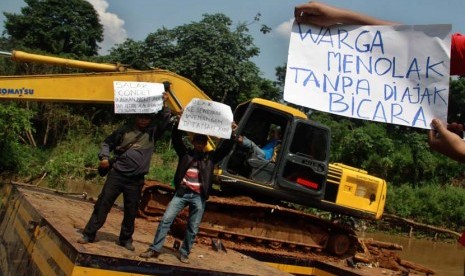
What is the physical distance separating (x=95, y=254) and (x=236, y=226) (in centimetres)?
499

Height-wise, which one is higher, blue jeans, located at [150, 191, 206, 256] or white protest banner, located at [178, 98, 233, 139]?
white protest banner, located at [178, 98, 233, 139]

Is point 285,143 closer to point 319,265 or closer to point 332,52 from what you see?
point 319,265

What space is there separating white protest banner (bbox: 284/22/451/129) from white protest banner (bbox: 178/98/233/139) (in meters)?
2.82

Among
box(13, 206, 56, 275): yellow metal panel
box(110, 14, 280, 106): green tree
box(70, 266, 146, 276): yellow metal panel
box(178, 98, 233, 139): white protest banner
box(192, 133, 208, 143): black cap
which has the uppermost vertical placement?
box(110, 14, 280, 106): green tree

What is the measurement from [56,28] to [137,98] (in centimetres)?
3773

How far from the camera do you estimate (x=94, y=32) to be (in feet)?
145

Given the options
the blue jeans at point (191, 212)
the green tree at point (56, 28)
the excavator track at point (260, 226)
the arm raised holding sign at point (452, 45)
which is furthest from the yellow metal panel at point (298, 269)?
the green tree at point (56, 28)

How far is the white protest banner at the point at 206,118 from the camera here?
5918 mm

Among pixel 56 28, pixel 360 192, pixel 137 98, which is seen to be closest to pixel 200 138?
pixel 137 98

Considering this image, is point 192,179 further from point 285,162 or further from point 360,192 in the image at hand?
point 360,192

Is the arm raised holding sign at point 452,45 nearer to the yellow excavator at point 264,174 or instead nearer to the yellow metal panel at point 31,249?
the yellow metal panel at point 31,249

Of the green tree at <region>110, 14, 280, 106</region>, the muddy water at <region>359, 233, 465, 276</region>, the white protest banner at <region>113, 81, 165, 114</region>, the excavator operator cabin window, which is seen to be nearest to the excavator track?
the excavator operator cabin window

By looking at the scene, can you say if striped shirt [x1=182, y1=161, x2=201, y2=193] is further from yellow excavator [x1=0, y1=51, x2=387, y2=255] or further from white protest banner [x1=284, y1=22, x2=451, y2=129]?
white protest banner [x1=284, y1=22, x2=451, y2=129]

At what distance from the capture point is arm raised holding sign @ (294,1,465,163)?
238cm
